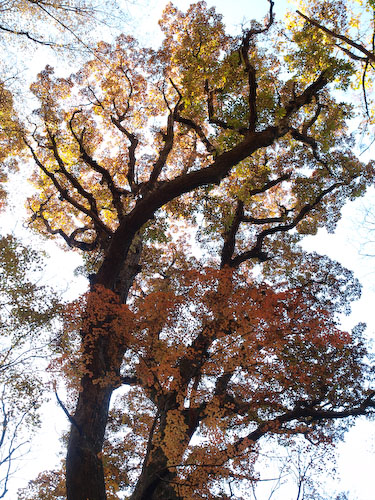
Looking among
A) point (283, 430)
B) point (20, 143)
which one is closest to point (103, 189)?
point (20, 143)

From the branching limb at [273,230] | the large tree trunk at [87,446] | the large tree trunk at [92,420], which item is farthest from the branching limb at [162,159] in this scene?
the large tree trunk at [87,446]

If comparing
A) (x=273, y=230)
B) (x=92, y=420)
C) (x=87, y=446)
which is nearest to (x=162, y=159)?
(x=273, y=230)

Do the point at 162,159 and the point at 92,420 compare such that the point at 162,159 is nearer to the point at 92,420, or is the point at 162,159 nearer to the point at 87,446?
the point at 92,420

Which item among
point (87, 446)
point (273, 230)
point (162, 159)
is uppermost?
point (273, 230)

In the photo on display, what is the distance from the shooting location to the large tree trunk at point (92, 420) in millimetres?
6867

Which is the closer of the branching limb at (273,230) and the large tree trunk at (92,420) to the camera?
the large tree trunk at (92,420)

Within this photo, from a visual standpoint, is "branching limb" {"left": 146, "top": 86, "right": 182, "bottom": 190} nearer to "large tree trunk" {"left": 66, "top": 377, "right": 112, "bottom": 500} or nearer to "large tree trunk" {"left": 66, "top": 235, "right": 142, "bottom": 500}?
"large tree trunk" {"left": 66, "top": 235, "right": 142, "bottom": 500}

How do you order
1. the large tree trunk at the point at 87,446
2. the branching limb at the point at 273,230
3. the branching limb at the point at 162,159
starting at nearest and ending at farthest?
the large tree trunk at the point at 87,446 < the branching limb at the point at 162,159 < the branching limb at the point at 273,230

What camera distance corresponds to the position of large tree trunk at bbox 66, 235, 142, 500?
270 inches

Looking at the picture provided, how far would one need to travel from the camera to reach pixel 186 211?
530 inches

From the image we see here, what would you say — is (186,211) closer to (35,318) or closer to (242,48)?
(242,48)

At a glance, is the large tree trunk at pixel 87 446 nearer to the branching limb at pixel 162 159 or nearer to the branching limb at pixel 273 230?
the branching limb at pixel 162 159

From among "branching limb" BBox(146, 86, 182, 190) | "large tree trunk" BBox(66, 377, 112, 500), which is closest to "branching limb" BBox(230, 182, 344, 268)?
"branching limb" BBox(146, 86, 182, 190)

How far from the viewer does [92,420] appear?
7785 millimetres
